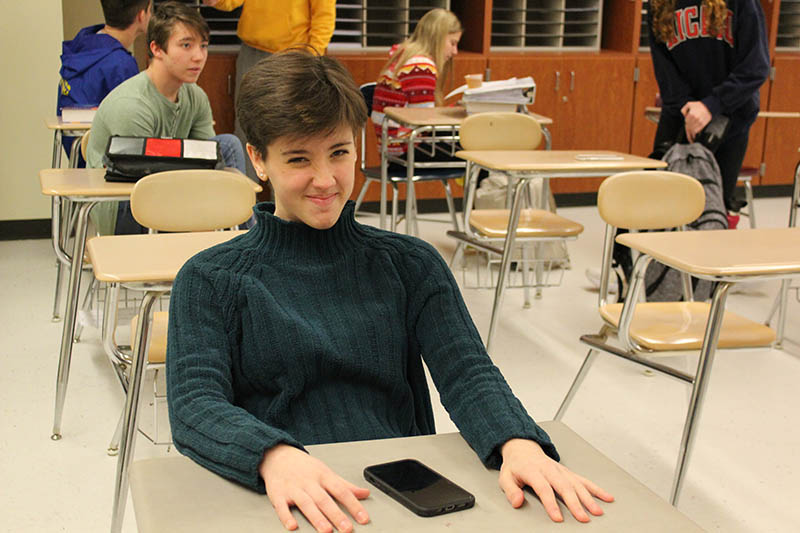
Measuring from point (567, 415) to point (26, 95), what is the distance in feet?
11.4

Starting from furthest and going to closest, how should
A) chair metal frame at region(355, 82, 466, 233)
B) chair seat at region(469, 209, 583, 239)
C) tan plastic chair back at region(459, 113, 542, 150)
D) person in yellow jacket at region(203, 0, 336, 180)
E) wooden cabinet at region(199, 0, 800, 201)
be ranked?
wooden cabinet at region(199, 0, 800, 201) < person in yellow jacket at region(203, 0, 336, 180) < chair metal frame at region(355, 82, 466, 233) < tan plastic chair back at region(459, 113, 542, 150) < chair seat at region(469, 209, 583, 239)

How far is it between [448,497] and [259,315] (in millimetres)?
371

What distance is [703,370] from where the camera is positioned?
206 cm

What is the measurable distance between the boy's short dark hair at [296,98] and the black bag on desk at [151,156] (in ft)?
5.72

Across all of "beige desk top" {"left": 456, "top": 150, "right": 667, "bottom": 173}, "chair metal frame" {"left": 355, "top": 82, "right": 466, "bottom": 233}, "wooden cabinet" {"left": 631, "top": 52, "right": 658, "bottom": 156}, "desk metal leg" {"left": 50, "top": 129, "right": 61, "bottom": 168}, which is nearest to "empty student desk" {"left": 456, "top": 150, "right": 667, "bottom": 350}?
"beige desk top" {"left": 456, "top": 150, "right": 667, "bottom": 173}

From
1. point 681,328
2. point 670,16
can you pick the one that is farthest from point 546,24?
point 681,328

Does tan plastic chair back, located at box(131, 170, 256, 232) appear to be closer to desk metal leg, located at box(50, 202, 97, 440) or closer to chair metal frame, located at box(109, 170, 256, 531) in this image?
chair metal frame, located at box(109, 170, 256, 531)

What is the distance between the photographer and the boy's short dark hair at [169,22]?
329 centimetres

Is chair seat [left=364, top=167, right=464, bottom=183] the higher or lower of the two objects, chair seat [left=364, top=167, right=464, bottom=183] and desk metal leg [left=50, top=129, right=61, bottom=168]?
the lower

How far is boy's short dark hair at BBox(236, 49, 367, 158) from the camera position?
1.14m

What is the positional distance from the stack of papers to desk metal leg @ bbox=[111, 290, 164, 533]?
2553 millimetres

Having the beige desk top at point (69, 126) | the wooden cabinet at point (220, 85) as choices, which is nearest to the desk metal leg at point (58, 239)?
the beige desk top at point (69, 126)

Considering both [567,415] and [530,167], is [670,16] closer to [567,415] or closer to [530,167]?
[530,167]

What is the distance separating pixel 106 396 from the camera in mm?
2943
